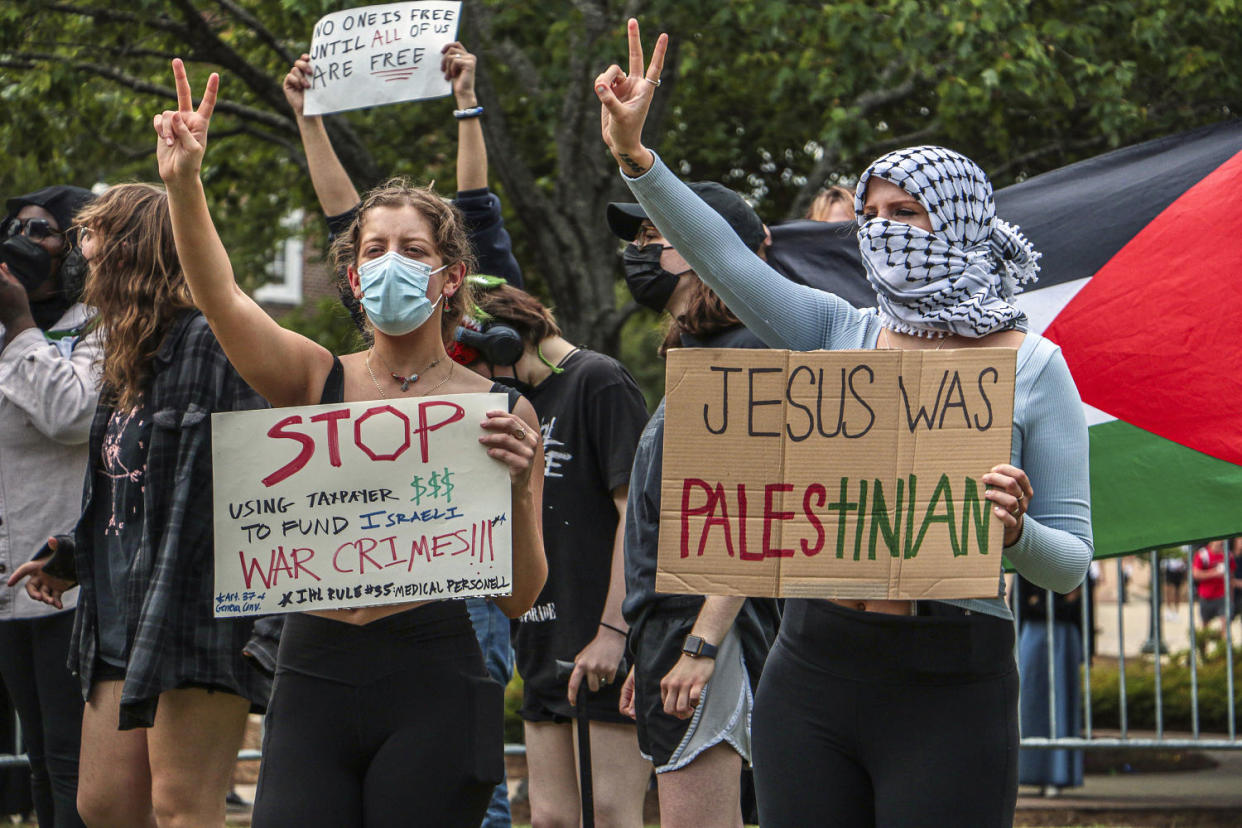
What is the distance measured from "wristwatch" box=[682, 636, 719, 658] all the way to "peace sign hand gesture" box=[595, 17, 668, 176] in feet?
3.88

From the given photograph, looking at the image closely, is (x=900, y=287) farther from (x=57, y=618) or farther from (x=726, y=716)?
(x=57, y=618)

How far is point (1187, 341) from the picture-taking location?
14.3ft

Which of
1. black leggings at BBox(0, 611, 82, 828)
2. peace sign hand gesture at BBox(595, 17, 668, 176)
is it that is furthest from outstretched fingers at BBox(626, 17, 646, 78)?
black leggings at BBox(0, 611, 82, 828)

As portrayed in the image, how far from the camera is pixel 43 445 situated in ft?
15.0

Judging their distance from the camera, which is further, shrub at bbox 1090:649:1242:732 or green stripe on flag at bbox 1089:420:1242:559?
shrub at bbox 1090:649:1242:732

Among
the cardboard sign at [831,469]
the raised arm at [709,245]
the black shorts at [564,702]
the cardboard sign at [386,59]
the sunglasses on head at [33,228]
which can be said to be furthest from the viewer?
the cardboard sign at [386,59]

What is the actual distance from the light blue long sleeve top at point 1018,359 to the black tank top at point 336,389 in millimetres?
523

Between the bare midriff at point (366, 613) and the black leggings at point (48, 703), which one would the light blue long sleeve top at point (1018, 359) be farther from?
the black leggings at point (48, 703)

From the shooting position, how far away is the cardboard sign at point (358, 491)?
3105mm

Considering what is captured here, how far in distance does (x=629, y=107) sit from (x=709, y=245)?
330 mm

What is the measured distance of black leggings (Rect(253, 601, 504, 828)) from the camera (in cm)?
295

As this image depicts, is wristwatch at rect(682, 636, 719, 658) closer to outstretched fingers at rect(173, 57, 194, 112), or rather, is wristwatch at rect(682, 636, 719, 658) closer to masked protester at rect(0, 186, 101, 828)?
outstretched fingers at rect(173, 57, 194, 112)

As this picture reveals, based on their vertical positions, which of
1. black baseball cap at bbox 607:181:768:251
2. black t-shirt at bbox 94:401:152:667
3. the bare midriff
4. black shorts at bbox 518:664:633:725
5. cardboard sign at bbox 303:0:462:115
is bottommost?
black shorts at bbox 518:664:633:725

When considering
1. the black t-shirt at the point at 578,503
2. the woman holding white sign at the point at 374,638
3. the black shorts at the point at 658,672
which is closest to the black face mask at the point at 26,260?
the black t-shirt at the point at 578,503
